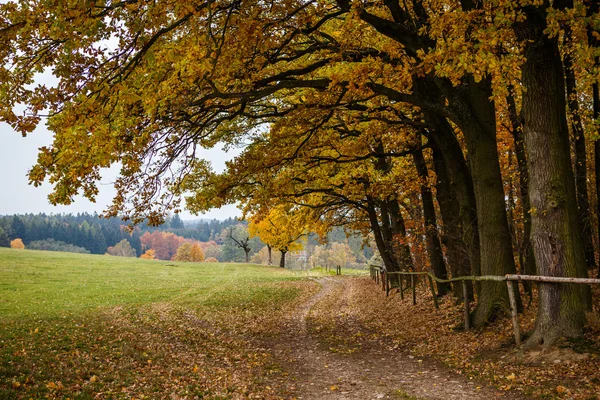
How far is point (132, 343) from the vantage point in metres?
11.6

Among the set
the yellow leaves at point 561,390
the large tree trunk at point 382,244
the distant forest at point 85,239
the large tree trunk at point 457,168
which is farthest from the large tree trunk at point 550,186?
the distant forest at point 85,239

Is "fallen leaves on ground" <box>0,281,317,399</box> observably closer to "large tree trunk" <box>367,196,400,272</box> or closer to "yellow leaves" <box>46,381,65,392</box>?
"yellow leaves" <box>46,381,65,392</box>

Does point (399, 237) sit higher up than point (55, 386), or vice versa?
point (399, 237)

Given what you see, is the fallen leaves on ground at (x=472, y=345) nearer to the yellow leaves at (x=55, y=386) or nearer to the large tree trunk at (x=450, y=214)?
the large tree trunk at (x=450, y=214)

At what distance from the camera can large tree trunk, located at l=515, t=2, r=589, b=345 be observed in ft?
26.0

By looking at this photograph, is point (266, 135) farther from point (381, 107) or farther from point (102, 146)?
point (102, 146)

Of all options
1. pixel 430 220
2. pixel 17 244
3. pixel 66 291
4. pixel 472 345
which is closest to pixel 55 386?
pixel 472 345

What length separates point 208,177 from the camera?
1655 centimetres

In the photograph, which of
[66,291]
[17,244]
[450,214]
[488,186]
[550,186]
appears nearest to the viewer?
[550,186]

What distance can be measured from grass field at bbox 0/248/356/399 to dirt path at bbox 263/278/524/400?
2.18 feet

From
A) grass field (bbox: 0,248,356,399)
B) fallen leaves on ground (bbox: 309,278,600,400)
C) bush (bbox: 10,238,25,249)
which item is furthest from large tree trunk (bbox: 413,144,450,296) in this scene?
bush (bbox: 10,238,25,249)

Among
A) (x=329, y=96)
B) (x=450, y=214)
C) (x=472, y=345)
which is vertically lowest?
(x=472, y=345)

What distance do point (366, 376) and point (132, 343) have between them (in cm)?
636

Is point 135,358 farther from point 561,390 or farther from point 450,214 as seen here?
point 450,214
